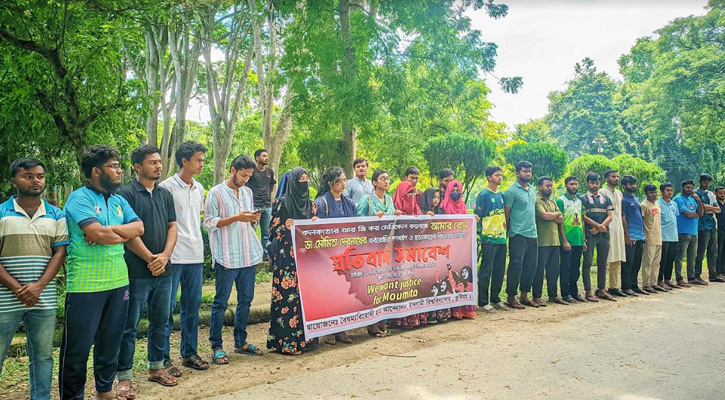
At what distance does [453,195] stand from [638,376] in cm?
344

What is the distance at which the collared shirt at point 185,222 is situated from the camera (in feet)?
13.8

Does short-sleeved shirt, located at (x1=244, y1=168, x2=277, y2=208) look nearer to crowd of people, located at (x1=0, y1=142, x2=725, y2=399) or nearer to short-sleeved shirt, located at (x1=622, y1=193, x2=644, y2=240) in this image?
crowd of people, located at (x1=0, y1=142, x2=725, y2=399)

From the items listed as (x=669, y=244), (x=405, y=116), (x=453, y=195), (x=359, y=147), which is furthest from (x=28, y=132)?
(x=359, y=147)

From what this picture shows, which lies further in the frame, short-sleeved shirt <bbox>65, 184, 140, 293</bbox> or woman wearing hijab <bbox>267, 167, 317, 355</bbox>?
woman wearing hijab <bbox>267, 167, 317, 355</bbox>

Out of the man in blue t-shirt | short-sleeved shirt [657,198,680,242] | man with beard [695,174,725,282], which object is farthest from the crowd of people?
man with beard [695,174,725,282]

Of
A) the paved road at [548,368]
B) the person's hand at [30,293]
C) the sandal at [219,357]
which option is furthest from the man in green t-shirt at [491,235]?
the person's hand at [30,293]

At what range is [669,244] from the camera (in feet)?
30.0

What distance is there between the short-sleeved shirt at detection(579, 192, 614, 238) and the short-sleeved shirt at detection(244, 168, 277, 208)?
5.12m

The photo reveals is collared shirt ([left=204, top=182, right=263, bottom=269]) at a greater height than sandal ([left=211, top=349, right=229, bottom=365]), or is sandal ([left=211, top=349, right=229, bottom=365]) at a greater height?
collared shirt ([left=204, top=182, right=263, bottom=269])

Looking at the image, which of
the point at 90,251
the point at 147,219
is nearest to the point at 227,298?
the point at 147,219

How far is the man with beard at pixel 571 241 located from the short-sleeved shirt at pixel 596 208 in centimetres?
19

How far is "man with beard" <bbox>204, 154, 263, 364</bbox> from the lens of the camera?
4.58 m

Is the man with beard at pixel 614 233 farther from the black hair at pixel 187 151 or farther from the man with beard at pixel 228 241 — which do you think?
the black hair at pixel 187 151

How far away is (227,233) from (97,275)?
142 centimetres
